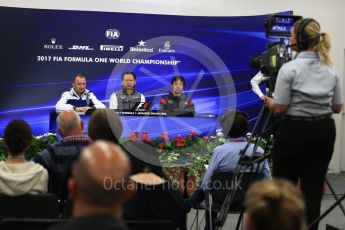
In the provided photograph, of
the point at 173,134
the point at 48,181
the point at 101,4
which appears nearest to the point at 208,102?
the point at 173,134

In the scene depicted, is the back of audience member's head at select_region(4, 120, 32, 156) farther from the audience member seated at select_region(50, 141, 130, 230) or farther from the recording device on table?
the audience member seated at select_region(50, 141, 130, 230)

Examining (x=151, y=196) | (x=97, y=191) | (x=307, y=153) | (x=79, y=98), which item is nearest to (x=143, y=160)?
(x=151, y=196)

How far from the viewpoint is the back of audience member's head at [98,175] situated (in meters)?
1.36

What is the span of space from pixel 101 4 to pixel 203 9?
178cm

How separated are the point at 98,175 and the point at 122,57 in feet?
23.0

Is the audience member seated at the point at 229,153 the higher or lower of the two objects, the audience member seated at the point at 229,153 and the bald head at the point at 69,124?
the lower

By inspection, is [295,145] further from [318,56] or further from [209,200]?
[209,200]

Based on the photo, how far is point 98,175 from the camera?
4.46ft

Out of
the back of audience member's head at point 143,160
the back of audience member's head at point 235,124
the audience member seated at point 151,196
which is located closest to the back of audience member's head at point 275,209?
the audience member seated at point 151,196

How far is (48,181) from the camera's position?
3.08 metres

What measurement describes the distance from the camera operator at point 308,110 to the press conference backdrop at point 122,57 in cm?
460

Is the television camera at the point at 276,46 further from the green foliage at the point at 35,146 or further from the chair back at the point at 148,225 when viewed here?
the green foliage at the point at 35,146

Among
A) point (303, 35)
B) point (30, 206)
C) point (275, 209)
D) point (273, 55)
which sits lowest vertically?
point (30, 206)

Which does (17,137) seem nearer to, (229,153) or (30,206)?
(30,206)
